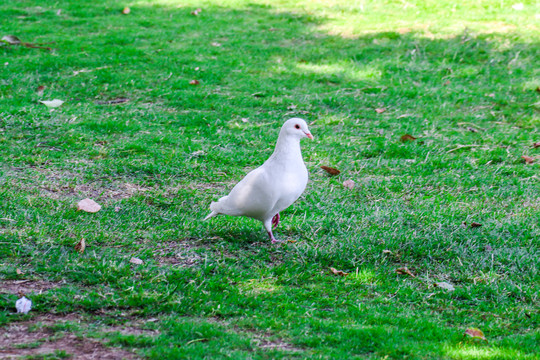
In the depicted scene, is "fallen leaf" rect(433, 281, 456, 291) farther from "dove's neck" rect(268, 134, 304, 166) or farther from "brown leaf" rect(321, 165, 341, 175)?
"brown leaf" rect(321, 165, 341, 175)

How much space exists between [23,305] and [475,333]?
218 cm

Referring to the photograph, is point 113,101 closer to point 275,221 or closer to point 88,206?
point 88,206

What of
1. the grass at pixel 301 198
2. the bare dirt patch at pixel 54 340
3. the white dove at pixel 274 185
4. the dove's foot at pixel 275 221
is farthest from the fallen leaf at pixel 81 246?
the dove's foot at pixel 275 221

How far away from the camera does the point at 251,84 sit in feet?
23.9

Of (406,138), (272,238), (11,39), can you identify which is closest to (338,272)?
(272,238)

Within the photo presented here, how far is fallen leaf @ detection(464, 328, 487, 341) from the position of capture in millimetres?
3018

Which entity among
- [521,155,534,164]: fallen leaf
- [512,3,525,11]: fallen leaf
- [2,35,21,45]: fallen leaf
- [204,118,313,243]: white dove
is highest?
[512,3,525,11]: fallen leaf

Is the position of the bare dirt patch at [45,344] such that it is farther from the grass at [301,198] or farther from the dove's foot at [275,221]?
the dove's foot at [275,221]

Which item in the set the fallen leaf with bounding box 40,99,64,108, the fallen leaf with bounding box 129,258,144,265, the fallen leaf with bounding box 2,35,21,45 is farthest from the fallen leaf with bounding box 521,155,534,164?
the fallen leaf with bounding box 2,35,21,45

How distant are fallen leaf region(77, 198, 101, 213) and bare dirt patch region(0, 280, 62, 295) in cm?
96

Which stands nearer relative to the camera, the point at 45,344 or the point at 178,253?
the point at 45,344

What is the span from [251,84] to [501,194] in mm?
3389

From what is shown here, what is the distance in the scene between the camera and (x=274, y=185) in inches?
147

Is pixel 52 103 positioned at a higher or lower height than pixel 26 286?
higher
